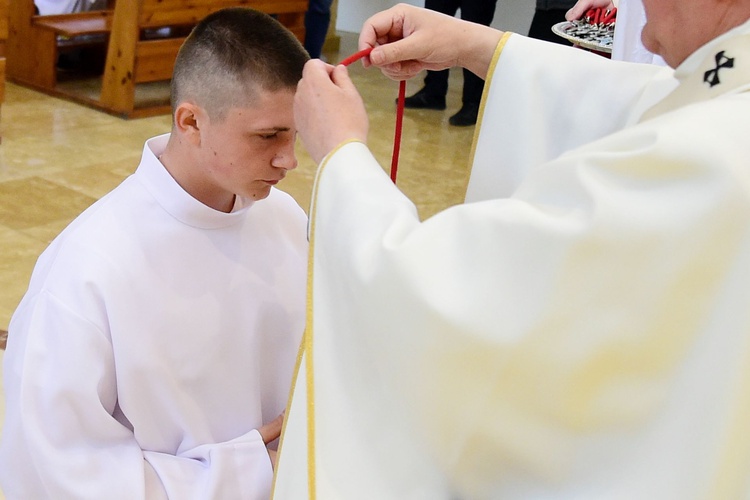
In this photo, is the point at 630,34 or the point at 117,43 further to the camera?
the point at 117,43

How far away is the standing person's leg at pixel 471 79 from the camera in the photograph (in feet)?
20.0

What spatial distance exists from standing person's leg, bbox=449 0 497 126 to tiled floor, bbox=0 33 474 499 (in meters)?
0.10

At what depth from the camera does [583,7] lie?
11.0 ft

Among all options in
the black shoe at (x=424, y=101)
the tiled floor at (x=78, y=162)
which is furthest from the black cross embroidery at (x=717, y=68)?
the black shoe at (x=424, y=101)

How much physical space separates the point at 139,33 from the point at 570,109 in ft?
13.9

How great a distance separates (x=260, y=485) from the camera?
1.76 metres

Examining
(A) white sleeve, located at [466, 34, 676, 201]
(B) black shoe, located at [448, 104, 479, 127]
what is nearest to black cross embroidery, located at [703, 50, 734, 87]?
(A) white sleeve, located at [466, 34, 676, 201]

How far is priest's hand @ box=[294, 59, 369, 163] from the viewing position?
54.6 inches

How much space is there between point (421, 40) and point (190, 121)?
443 millimetres

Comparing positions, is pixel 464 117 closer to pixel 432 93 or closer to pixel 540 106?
pixel 432 93

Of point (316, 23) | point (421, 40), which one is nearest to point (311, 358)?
point (421, 40)

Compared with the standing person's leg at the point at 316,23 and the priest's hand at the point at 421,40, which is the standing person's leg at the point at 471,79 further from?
the priest's hand at the point at 421,40

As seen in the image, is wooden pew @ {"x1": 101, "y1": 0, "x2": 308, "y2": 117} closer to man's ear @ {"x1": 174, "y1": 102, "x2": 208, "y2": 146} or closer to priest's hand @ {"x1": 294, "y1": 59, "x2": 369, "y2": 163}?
man's ear @ {"x1": 174, "y1": 102, "x2": 208, "y2": 146}

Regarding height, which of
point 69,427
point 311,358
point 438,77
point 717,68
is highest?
point 717,68
